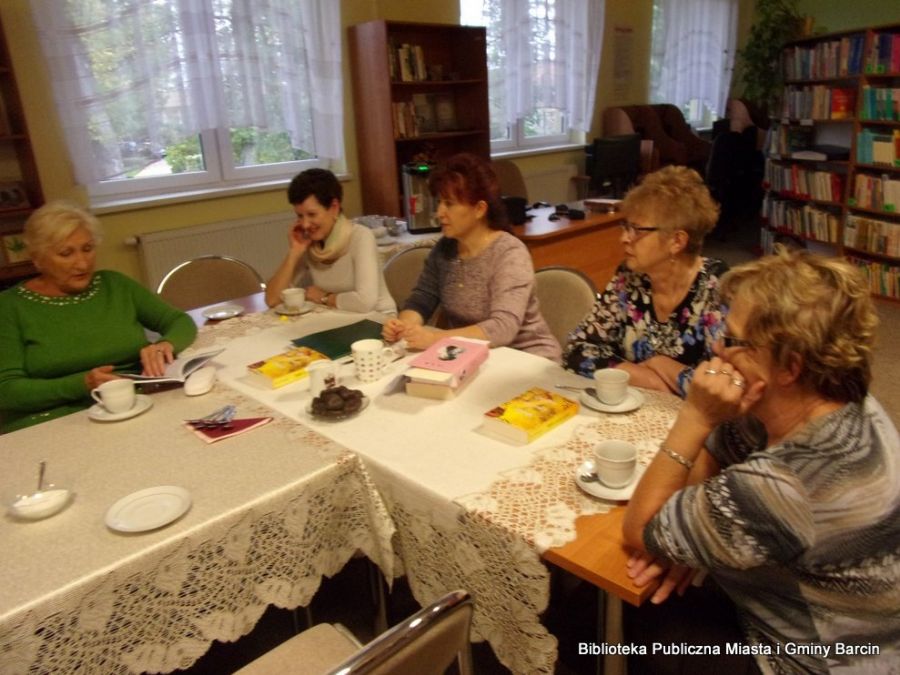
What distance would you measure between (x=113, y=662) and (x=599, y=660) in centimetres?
79

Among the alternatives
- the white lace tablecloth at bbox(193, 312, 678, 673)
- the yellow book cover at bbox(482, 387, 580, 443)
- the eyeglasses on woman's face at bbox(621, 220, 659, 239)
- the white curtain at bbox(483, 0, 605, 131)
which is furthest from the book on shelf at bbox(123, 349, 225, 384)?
the white curtain at bbox(483, 0, 605, 131)

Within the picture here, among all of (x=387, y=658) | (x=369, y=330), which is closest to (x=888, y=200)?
(x=369, y=330)

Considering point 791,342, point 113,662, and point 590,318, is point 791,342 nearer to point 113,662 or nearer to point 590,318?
point 590,318

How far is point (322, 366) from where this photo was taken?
1594mm

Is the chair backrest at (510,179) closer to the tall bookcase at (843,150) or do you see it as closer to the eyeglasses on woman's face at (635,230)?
the tall bookcase at (843,150)

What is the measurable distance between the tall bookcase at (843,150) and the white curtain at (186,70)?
3.40m

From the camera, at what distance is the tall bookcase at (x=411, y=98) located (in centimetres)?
429

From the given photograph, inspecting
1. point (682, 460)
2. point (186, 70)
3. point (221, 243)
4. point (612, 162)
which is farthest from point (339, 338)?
point (612, 162)

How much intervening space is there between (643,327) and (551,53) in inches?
180

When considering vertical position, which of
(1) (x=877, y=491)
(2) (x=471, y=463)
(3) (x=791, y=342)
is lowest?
(2) (x=471, y=463)

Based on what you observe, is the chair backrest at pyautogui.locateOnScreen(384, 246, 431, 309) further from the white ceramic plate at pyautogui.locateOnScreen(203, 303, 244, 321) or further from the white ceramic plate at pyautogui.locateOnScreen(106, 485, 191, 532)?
the white ceramic plate at pyautogui.locateOnScreen(106, 485, 191, 532)

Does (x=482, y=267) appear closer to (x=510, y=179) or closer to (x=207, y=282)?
(x=207, y=282)

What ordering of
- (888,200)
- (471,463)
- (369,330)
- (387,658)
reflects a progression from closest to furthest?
(387,658) → (471,463) → (369,330) → (888,200)

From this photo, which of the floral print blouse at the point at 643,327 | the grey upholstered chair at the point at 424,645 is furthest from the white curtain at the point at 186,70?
the grey upholstered chair at the point at 424,645
